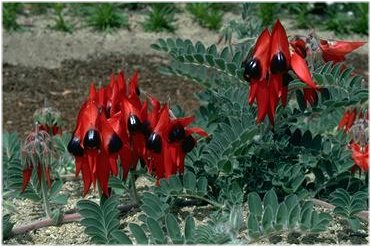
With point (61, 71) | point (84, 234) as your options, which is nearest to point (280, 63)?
point (84, 234)

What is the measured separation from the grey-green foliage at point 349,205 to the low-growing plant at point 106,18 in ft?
9.85

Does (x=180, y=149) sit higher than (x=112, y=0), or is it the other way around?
(x=112, y=0)

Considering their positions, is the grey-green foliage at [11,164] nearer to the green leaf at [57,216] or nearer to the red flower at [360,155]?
the green leaf at [57,216]

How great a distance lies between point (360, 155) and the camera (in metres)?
2.54

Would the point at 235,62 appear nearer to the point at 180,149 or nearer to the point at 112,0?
the point at 180,149

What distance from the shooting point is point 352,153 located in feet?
8.53

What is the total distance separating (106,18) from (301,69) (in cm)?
314

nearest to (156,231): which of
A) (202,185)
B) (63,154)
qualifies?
(202,185)

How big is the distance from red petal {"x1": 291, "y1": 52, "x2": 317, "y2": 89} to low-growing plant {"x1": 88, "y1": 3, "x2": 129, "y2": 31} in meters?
3.08

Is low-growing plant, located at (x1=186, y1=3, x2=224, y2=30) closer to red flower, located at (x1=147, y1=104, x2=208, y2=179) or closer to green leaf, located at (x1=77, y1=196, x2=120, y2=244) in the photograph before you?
red flower, located at (x1=147, y1=104, x2=208, y2=179)

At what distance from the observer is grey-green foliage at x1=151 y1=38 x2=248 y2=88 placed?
2.67 metres

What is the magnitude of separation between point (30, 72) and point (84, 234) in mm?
2380

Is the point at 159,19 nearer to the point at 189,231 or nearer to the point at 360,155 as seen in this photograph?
the point at 360,155

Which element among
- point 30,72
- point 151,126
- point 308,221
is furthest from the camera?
point 30,72
